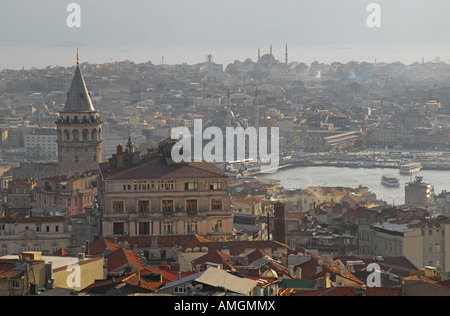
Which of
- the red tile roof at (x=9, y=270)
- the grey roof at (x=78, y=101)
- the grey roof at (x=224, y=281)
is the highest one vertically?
the grey roof at (x=78, y=101)

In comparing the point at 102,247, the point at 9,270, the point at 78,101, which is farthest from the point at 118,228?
the point at 78,101

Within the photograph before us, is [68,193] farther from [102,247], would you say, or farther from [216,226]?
[102,247]

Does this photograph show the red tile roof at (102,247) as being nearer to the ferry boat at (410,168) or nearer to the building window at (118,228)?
the building window at (118,228)

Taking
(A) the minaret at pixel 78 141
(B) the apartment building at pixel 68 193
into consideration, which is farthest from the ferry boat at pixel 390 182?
(B) the apartment building at pixel 68 193

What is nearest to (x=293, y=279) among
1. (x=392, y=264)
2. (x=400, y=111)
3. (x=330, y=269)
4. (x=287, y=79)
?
(x=330, y=269)

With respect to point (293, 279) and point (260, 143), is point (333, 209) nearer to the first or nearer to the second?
point (293, 279)
